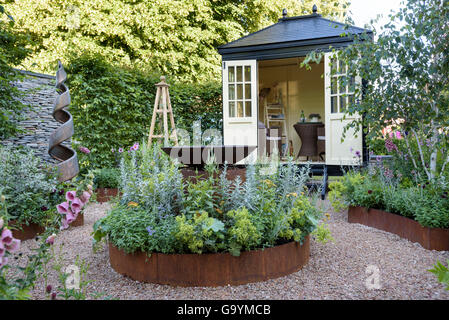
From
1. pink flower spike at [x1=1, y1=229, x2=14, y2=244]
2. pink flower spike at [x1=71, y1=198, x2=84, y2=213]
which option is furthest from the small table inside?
pink flower spike at [x1=1, y1=229, x2=14, y2=244]

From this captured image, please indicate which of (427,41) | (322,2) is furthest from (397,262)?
(322,2)

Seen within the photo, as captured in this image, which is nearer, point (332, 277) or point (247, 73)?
point (332, 277)

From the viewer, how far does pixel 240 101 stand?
22.2 feet

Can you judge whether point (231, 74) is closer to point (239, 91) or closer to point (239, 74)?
point (239, 74)

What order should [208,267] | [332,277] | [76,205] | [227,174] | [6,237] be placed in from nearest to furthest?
[6,237], [76,205], [208,267], [332,277], [227,174]

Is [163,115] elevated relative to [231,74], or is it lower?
lower

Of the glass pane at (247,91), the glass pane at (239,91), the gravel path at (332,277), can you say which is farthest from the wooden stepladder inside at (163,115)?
the gravel path at (332,277)

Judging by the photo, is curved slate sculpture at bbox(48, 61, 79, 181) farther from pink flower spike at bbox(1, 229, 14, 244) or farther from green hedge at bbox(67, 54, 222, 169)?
pink flower spike at bbox(1, 229, 14, 244)

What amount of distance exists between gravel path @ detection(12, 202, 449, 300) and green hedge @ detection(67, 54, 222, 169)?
3.11m

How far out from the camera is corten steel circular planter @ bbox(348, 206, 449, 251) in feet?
9.86

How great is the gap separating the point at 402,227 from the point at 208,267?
202 cm

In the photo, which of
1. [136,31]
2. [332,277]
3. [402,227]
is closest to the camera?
[332,277]

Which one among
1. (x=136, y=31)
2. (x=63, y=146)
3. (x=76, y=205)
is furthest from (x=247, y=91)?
(x=136, y=31)

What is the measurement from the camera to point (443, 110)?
344 cm
